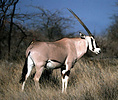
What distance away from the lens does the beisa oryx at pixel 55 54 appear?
137 inches

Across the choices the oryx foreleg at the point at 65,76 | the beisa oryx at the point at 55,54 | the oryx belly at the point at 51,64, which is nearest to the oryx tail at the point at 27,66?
the beisa oryx at the point at 55,54

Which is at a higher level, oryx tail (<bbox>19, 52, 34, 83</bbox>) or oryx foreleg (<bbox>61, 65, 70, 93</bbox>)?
oryx tail (<bbox>19, 52, 34, 83</bbox>)

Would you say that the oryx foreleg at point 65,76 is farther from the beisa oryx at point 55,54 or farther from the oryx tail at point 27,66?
the oryx tail at point 27,66

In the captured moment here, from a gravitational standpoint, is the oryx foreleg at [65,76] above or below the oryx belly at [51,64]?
below

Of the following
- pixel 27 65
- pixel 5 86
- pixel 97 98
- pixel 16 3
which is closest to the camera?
pixel 97 98

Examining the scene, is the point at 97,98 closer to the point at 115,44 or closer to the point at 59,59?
the point at 59,59

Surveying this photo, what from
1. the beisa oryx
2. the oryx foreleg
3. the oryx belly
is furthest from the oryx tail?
the oryx foreleg

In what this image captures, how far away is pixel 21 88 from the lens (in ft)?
12.8

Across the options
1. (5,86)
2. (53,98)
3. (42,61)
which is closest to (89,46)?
(42,61)

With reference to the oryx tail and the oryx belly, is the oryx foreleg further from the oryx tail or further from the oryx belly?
the oryx tail

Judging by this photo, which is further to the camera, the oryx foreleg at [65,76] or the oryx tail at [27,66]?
the oryx foreleg at [65,76]

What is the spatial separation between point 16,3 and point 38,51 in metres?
4.71

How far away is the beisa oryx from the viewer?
137 inches

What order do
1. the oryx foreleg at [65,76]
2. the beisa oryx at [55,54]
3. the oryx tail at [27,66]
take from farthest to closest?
the oryx foreleg at [65,76] < the oryx tail at [27,66] < the beisa oryx at [55,54]
